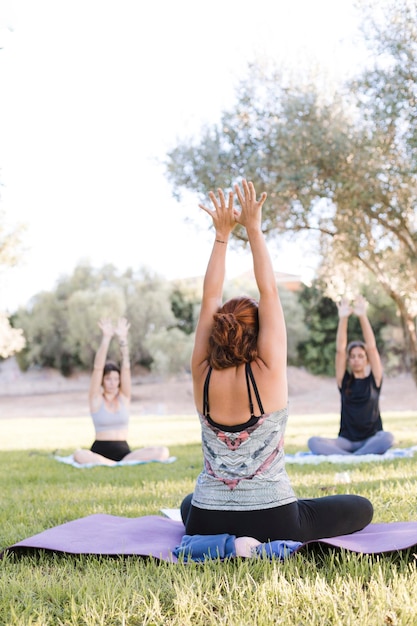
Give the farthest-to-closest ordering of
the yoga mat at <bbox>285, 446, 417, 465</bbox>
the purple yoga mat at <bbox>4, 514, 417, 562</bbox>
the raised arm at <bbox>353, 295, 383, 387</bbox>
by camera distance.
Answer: the yoga mat at <bbox>285, 446, 417, 465</bbox>
the raised arm at <bbox>353, 295, 383, 387</bbox>
the purple yoga mat at <bbox>4, 514, 417, 562</bbox>

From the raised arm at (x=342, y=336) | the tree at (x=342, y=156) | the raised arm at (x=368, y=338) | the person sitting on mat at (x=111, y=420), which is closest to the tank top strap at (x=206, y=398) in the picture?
the raised arm at (x=368, y=338)

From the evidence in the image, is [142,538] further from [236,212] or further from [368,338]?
[368,338]

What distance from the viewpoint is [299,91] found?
12977 mm

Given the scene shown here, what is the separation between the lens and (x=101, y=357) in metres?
8.18

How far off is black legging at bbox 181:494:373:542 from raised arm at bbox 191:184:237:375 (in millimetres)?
765

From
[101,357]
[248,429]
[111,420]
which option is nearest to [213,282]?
[248,429]

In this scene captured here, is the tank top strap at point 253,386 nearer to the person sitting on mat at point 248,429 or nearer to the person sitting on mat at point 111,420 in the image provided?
the person sitting on mat at point 248,429

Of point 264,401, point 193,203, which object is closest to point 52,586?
point 264,401

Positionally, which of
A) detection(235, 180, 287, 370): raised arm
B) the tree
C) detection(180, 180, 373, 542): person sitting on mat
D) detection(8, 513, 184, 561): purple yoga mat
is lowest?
Result: detection(8, 513, 184, 561): purple yoga mat

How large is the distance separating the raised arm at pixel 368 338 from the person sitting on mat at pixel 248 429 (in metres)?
4.50

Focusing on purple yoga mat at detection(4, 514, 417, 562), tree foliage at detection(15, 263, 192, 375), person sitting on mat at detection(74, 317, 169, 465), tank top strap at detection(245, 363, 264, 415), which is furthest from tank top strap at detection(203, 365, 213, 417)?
tree foliage at detection(15, 263, 192, 375)

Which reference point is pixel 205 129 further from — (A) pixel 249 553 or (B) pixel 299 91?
(A) pixel 249 553

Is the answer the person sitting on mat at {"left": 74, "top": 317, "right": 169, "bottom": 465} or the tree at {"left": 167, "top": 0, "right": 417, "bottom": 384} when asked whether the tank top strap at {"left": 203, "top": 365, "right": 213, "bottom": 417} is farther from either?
the tree at {"left": 167, "top": 0, "right": 417, "bottom": 384}

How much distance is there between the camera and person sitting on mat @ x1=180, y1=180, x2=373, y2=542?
3.43 metres
